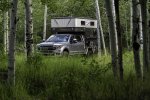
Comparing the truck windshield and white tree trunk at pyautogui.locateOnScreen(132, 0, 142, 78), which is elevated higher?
the truck windshield

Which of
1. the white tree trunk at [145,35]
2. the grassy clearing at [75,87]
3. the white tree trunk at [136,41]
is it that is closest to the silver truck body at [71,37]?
the white tree trunk at [145,35]

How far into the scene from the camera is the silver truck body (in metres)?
26.5

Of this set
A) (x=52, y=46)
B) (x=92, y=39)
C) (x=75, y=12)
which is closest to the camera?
(x=52, y=46)

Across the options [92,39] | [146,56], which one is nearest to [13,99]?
[146,56]

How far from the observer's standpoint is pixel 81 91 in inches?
367

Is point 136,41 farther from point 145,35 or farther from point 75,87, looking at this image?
point 75,87

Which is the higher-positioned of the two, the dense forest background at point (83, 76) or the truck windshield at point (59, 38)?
the truck windshield at point (59, 38)

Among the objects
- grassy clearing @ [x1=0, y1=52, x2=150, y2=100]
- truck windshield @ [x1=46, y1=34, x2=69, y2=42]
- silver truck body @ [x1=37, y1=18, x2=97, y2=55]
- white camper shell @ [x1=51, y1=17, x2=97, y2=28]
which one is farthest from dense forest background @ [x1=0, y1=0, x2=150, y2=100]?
white camper shell @ [x1=51, y1=17, x2=97, y2=28]

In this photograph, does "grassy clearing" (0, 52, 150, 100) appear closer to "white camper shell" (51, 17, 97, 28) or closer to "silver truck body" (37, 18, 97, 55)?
"silver truck body" (37, 18, 97, 55)

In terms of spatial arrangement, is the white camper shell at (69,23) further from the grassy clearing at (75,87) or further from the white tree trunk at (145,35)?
the grassy clearing at (75,87)

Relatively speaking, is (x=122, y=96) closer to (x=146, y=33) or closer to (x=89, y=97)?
(x=89, y=97)

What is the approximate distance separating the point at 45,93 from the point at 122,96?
1.73m

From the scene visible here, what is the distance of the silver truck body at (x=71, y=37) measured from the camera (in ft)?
86.9

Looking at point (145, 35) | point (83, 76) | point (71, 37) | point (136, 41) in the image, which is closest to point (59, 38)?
point (71, 37)
